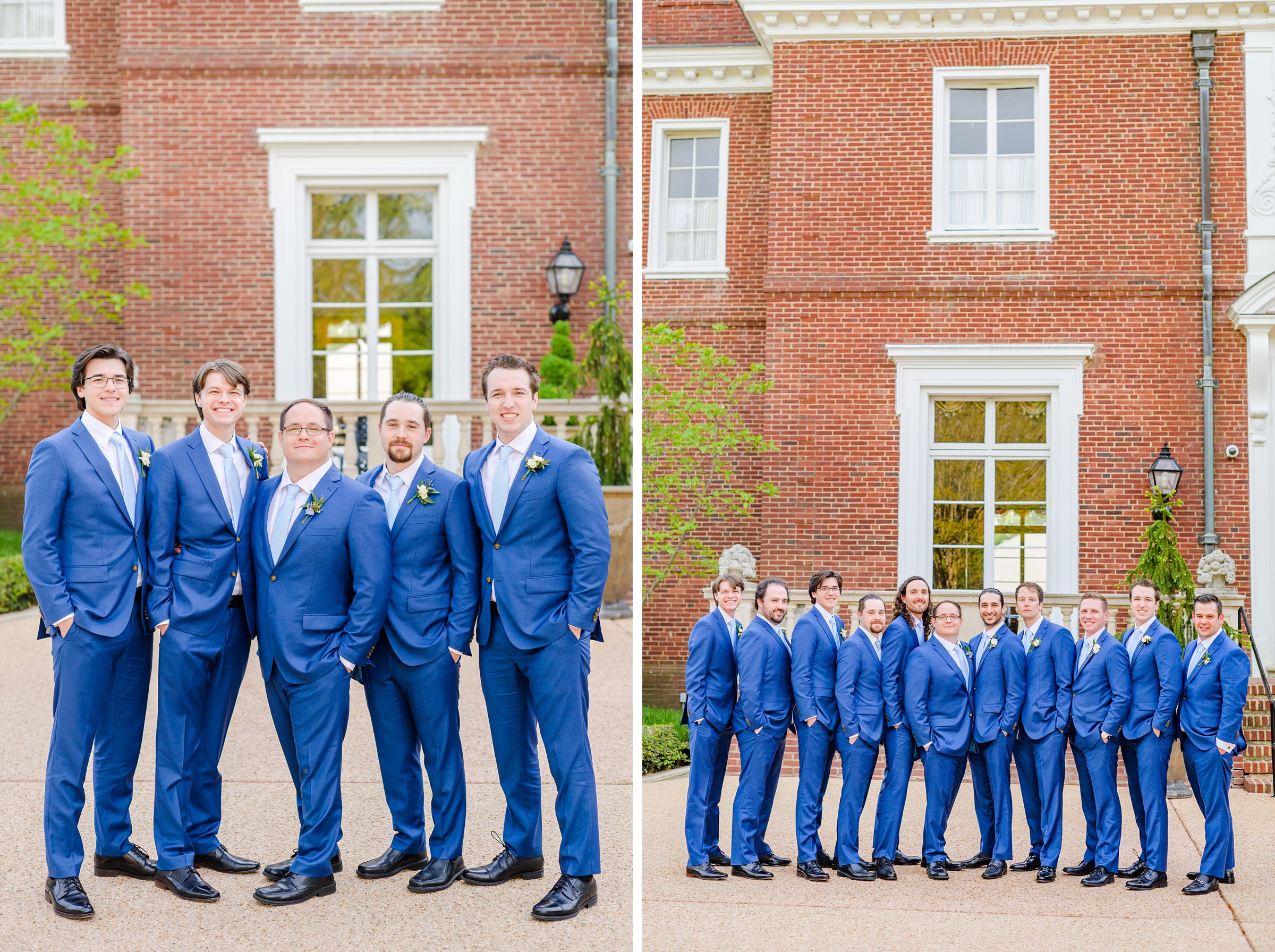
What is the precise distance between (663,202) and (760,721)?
3.26m

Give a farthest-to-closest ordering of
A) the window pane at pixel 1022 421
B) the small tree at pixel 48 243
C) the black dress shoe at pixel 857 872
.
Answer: the small tree at pixel 48 243 < the window pane at pixel 1022 421 < the black dress shoe at pixel 857 872

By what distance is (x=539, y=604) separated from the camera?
3973mm

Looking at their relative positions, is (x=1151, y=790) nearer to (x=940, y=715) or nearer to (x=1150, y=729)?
(x=1150, y=729)

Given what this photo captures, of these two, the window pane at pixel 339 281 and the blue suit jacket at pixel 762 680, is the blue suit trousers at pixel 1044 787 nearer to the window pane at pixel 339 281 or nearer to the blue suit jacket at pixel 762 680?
the blue suit jacket at pixel 762 680

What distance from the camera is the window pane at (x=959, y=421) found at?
7.21 meters

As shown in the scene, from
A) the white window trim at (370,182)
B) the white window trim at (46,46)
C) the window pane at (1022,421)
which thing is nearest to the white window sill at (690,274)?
the window pane at (1022,421)

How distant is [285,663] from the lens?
3.98 metres

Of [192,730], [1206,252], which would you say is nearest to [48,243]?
[192,730]

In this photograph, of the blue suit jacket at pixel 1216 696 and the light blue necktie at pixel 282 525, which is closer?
the light blue necktie at pixel 282 525

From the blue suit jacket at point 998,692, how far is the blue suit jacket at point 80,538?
3638 mm

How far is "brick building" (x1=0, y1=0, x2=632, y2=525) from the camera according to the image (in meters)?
11.1

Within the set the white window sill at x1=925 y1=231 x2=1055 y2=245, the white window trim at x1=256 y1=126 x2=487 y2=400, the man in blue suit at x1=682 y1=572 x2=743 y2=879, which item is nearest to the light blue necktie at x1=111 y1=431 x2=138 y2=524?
the man in blue suit at x1=682 y1=572 x2=743 y2=879

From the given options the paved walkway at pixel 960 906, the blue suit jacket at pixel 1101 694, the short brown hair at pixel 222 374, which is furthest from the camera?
the blue suit jacket at pixel 1101 694

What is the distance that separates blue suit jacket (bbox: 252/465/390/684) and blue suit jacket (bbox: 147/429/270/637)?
11 cm
